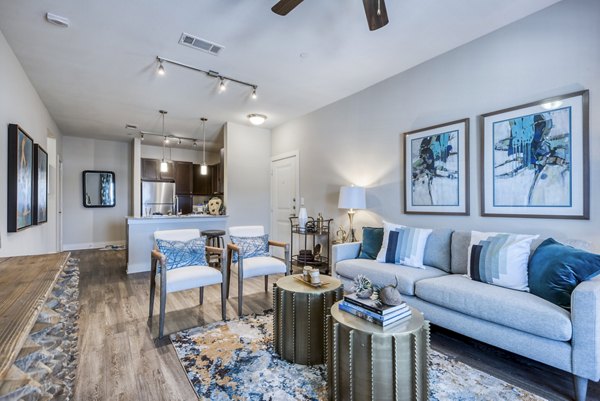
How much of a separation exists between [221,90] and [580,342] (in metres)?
4.15

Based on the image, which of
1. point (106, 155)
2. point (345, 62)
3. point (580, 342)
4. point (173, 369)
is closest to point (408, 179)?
point (345, 62)

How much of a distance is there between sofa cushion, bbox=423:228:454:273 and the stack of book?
54.7 inches

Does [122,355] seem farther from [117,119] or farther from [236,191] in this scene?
[117,119]

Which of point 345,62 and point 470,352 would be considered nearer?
point 470,352

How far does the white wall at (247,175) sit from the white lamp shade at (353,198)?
8.19 ft

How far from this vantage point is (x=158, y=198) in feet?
24.4

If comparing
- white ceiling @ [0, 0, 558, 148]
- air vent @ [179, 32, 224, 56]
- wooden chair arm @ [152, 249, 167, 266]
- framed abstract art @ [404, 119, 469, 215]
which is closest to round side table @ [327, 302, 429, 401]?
wooden chair arm @ [152, 249, 167, 266]

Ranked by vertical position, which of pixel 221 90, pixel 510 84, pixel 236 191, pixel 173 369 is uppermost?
pixel 221 90

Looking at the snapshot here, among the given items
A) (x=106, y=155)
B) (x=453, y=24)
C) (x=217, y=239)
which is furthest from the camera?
(x=106, y=155)

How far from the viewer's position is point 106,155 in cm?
737

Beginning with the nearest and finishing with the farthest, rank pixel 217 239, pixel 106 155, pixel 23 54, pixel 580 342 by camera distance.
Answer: pixel 580 342, pixel 23 54, pixel 217 239, pixel 106 155

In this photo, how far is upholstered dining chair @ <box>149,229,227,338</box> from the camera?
2.59 m

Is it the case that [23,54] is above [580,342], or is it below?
above

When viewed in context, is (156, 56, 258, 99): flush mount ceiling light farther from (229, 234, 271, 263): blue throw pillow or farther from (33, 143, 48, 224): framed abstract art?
(229, 234, 271, 263): blue throw pillow
